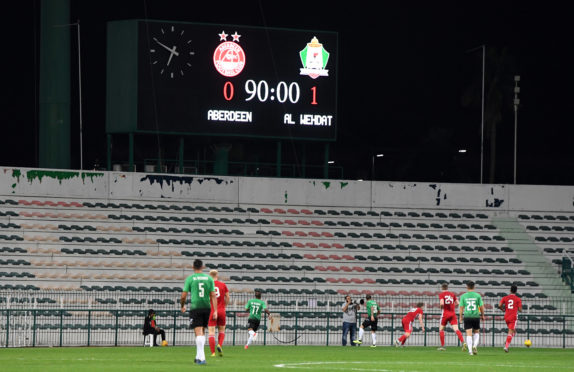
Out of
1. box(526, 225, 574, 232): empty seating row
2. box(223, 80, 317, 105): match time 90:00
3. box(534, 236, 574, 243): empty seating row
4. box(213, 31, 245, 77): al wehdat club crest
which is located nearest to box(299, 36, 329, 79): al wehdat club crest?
box(223, 80, 317, 105): match time 90:00

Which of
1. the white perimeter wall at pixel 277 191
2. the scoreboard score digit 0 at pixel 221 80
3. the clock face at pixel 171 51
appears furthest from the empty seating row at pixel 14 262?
the clock face at pixel 171 51

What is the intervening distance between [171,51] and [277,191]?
23.4 feet

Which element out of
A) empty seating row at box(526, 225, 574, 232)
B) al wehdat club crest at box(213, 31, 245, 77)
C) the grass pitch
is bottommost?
the grass pitch

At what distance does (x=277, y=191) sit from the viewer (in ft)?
156

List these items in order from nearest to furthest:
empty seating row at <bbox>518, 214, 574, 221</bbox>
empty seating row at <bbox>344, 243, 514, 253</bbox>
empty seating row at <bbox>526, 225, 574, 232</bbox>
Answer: empty seating row at <bbox>344, 243, 514, 253</bbox> → empty seating row at <bbox>526, 225, 574, 232</bbox> → empty seating row at <bbox>518, 214, 574, 221</bbox>

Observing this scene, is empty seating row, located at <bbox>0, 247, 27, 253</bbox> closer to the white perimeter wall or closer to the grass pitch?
the white perimeter wall

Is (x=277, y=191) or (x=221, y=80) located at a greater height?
(x=221, y=80)

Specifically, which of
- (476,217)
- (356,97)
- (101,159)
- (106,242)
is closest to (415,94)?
(356,97)

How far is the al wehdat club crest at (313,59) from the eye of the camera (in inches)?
1875

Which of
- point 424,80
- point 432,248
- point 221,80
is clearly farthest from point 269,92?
point 424,80

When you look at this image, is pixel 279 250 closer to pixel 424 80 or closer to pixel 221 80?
pixel 221 80

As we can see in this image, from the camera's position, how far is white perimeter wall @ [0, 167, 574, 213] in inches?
1766

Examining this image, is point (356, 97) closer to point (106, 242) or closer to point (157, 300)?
point (106, 242)

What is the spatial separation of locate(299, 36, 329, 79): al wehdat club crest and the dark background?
764 inches
